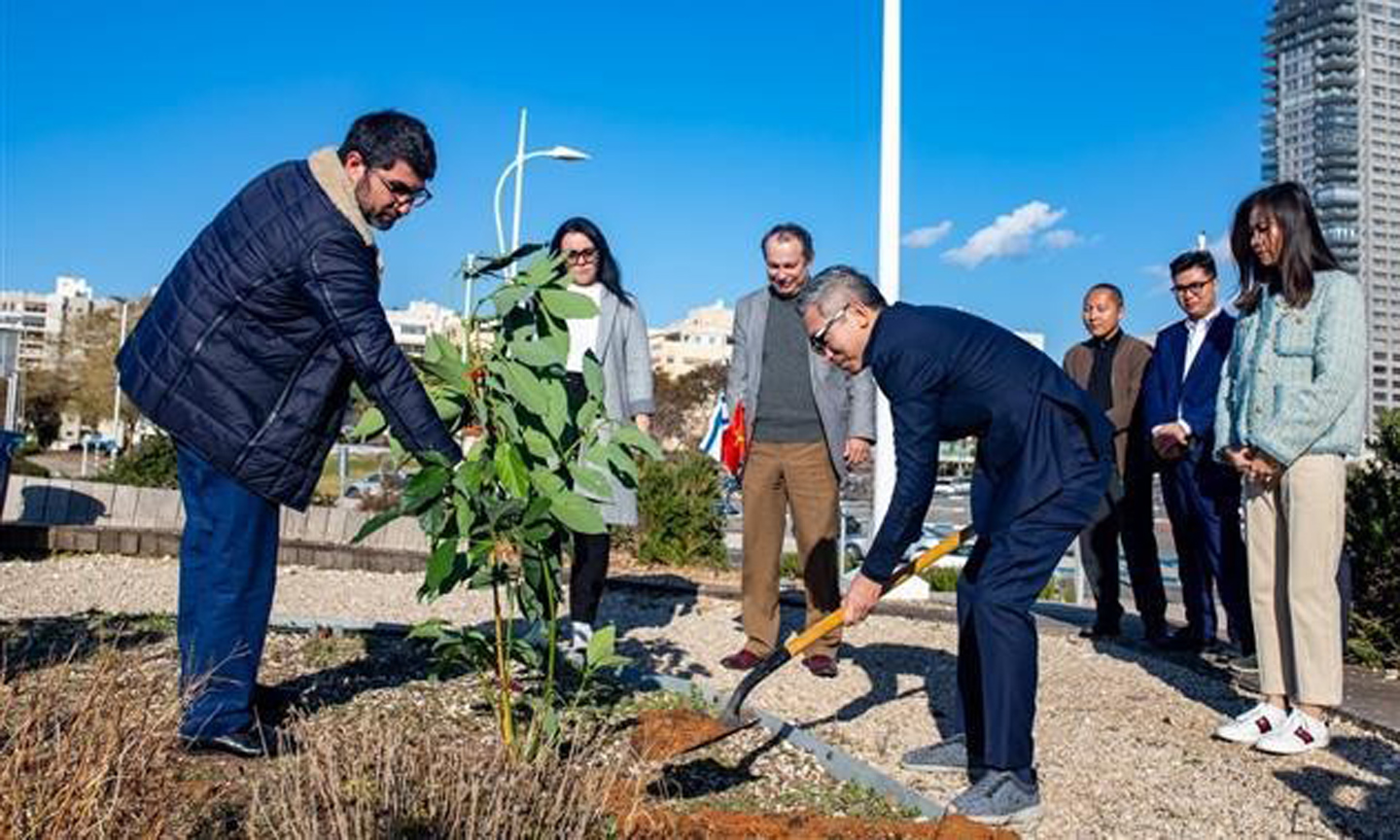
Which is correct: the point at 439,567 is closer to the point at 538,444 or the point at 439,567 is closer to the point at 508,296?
the point at 538,444

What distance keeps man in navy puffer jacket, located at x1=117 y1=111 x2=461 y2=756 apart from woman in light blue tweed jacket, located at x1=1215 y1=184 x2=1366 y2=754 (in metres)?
2.94

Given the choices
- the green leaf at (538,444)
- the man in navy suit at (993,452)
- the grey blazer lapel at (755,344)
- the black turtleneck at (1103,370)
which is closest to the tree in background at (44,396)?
the grey blazer lapel at (755,344)

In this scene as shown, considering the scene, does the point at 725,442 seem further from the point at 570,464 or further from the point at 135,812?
the point at 135,812

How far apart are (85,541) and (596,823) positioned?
765 cm

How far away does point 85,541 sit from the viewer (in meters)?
8.92

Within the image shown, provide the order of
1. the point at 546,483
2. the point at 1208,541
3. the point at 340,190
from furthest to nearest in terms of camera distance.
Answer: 1. the point at 1208,541
2. the point at 340,190
3. the point at 546,483

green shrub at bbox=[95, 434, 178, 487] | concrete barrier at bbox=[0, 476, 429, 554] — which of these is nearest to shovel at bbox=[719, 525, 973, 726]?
concrete barrier at bbox=[0, 476, 429, 554]

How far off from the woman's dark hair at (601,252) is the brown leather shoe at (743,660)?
163 cm

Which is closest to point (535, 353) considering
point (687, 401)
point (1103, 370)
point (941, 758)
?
point (941, 758)

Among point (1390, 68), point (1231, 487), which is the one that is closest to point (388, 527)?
point (1231, 487)

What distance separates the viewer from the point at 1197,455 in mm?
5883

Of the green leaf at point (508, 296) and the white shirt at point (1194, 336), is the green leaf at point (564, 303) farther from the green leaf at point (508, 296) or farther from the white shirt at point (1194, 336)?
the white shirt at point (1194, 336)

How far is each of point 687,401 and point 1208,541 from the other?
4927 centimetres

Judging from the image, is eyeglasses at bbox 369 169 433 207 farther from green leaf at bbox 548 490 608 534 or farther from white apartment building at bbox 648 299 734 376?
white apartment building at bbox 648 299 734 376
